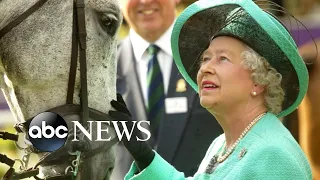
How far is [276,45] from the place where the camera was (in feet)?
10.7

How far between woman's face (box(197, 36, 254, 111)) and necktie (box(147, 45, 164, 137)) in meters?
1.75

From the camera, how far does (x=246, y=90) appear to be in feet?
10.9

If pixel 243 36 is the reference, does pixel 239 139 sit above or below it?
below

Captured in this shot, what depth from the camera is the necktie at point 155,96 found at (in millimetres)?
5082

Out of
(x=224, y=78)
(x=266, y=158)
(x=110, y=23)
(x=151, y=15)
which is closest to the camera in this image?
(x=266, y=158)

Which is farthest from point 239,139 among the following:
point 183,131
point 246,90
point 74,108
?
point 183,131

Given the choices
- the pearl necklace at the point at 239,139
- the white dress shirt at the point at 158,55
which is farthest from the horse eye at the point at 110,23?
the white dress shirt at the point at 158,55

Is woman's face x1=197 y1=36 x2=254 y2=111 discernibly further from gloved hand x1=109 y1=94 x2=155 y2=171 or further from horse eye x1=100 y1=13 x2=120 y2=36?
horse eye x1=100 y1=13 x2=120 y2=36

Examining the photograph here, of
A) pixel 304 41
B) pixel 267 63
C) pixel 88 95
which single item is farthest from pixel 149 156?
pixel 304 41

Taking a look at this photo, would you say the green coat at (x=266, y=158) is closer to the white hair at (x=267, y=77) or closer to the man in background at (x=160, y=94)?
the white hair at (x=267, y=77)

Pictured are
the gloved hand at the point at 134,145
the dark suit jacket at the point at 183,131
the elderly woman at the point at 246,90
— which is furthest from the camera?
the dark suit jacket at the point at 183,131

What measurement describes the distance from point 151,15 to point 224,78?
6.52 ft

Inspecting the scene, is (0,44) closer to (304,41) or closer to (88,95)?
(88,95)

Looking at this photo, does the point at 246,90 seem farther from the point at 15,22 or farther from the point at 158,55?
the point at 158,55
